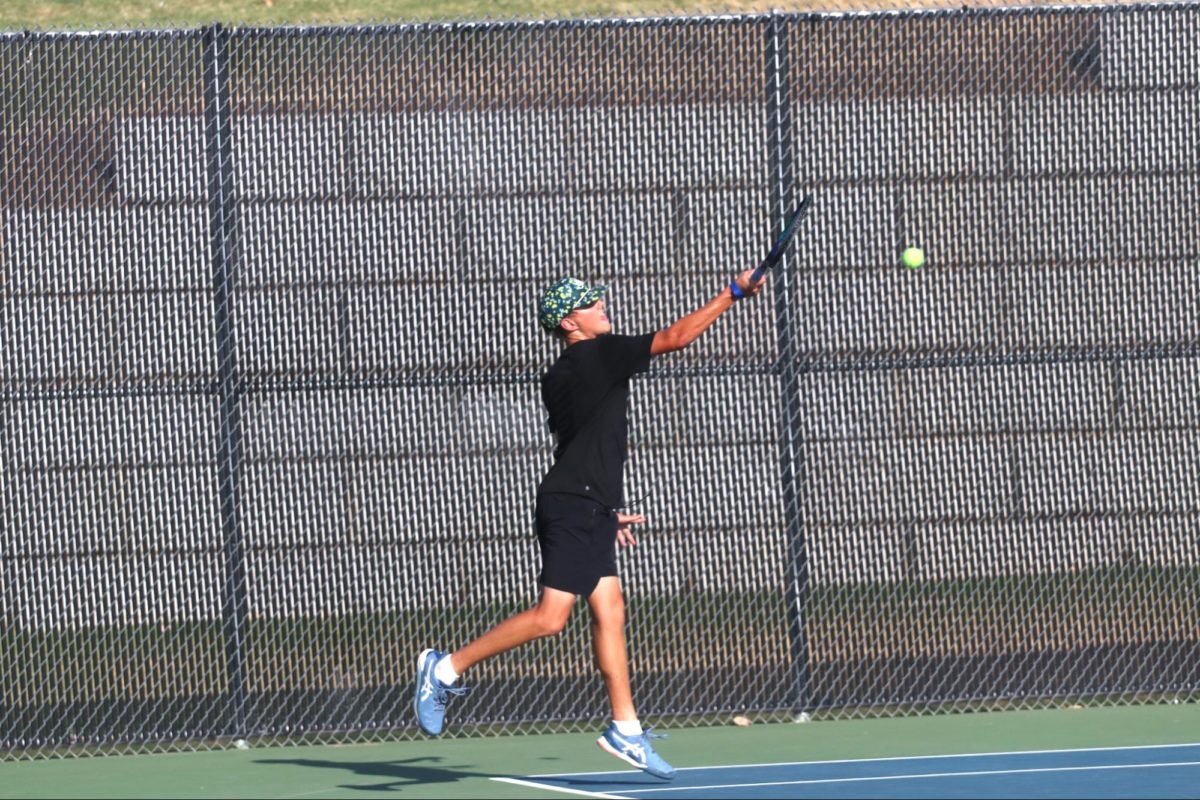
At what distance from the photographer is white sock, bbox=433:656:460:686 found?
7672 millimetres

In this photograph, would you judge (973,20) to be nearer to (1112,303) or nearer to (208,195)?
(1112,303)

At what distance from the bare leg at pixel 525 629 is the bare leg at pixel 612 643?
11 cm

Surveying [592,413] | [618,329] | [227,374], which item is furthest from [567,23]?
[592,413]

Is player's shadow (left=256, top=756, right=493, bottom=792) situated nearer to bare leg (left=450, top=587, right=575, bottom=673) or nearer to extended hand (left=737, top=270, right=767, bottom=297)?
bare leg (left=450, top=587, right=575, bottom=673)

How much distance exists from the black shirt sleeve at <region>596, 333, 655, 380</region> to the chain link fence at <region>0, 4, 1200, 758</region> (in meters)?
1.76

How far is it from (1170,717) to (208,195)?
482cm

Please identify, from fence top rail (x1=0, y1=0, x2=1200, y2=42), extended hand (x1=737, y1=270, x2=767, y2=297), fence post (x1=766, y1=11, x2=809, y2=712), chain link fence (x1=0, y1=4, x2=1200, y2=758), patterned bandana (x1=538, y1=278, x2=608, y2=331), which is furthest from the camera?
fence post (x1=766, y1=11, x2=809, y2=712)

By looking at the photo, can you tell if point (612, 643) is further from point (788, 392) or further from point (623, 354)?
point (788, 392)

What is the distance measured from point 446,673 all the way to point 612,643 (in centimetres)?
64

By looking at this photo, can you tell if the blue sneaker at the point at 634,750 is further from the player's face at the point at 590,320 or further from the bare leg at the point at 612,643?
the player's face at the point at 590,320

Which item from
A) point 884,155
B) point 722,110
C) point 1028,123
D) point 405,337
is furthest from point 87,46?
point 1028,123

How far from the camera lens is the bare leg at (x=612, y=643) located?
24.4ft

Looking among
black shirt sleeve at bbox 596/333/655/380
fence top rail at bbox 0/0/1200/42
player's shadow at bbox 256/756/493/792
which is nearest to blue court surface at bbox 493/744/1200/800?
player's shadow at bbox 256/756/493/792

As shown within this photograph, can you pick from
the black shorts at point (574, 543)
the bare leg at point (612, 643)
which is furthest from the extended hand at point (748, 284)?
the bare leg at point (612, 643)
